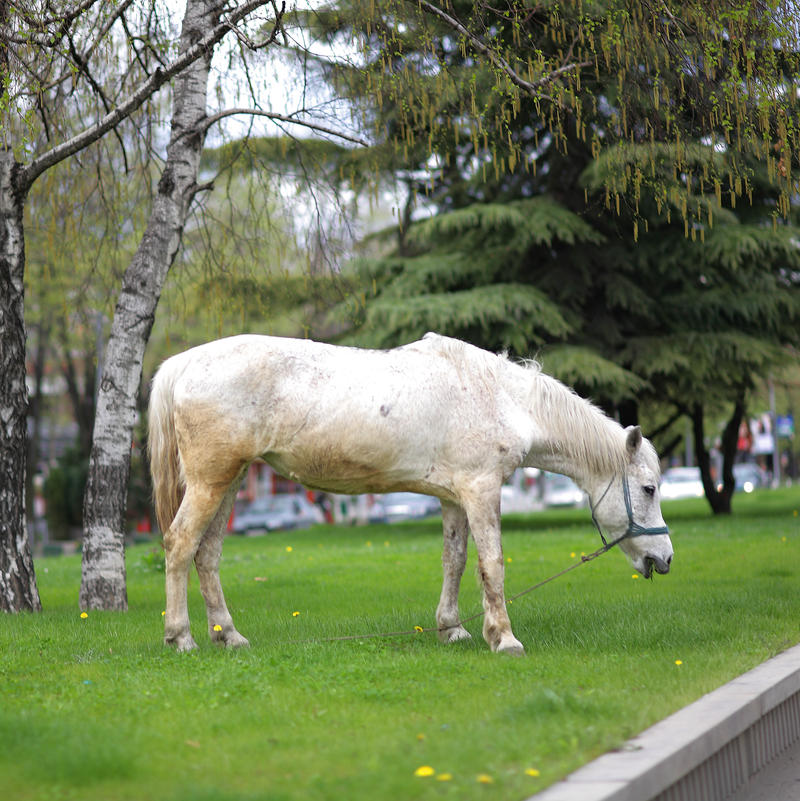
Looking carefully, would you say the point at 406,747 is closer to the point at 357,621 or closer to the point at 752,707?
the point at 752,707

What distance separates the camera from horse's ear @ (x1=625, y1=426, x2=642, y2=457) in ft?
24.3

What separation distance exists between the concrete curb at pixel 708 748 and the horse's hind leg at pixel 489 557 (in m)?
1.68

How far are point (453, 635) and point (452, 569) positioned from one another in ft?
1.54

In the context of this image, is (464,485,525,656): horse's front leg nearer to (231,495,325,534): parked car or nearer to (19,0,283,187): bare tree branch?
(19,0,283,187): bare tree branch

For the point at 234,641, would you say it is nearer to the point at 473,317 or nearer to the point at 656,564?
the point at 656,564

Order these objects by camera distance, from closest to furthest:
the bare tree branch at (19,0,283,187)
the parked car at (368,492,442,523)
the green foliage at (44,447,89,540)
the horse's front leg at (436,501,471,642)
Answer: the horse's front leg at (436,501,471,642), the bare tree branch at (19,0,283,187), the green foliage at (44,447,89,540), the parked car at (368,492,442,523)

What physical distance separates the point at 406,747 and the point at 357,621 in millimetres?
4376

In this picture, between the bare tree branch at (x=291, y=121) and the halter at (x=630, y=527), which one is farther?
the bare tree branch at (x=291, y=121)

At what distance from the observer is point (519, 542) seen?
56.6 ft

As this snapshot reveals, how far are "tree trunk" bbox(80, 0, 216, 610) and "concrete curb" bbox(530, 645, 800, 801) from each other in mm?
6051

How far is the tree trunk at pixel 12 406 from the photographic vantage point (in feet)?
31.2

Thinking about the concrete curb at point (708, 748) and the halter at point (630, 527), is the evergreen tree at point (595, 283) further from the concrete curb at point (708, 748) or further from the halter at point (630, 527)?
the concrete curb at point (708, 748)

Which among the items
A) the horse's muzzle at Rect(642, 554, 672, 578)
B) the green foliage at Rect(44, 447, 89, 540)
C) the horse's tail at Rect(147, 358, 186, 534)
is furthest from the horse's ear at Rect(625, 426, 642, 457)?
the green foliage at Rect(44, 447, 89, 540)

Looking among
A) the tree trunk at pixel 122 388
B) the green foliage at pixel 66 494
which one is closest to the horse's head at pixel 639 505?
the tree trunk at pixel 122 388
